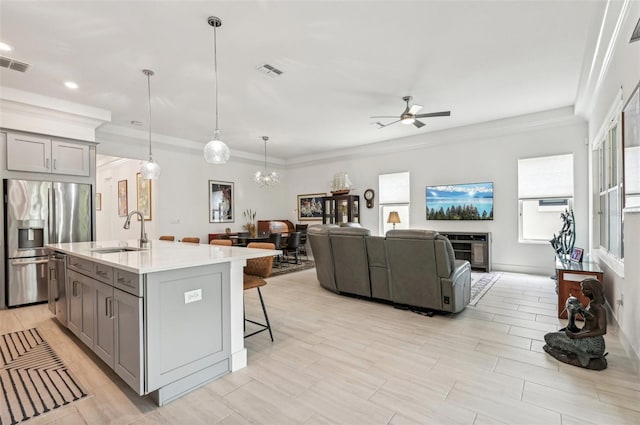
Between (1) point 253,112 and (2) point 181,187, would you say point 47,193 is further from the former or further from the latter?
(1) point 253,112

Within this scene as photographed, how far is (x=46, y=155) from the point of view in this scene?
179 inches

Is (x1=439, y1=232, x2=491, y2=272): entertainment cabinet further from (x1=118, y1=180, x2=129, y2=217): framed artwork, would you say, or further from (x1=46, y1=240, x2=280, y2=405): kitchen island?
(x1=118, y1=180, x2=129, y2=217): framed artwork

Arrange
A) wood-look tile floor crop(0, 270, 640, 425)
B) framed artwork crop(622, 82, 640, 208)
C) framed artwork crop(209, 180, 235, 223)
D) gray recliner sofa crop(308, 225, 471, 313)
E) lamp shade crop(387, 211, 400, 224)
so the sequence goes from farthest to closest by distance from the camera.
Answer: framed artwork crop(209, 180, 235, 223)
lamp shade crop(387, 211, 400, 224)
gray recliner sofa crop(308, 225, 471, 313)
framed artwork crop(622, 82, 640, 208)
wood-look tile floor crop(0, 270, 640, 425)

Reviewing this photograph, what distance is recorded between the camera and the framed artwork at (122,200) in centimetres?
831

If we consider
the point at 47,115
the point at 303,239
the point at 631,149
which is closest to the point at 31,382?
the point at 47,115

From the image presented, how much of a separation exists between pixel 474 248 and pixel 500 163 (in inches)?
70.8

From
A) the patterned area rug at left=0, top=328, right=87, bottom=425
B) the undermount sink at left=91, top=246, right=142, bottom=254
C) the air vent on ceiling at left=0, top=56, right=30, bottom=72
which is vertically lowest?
the patterned area rug at left=0, top=328, right=87, bottom=425

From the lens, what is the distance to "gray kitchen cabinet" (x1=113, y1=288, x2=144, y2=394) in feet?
6.31

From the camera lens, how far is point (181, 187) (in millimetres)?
7090

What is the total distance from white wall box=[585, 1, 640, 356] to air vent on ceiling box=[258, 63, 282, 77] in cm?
327

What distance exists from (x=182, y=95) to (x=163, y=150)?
2.67 m

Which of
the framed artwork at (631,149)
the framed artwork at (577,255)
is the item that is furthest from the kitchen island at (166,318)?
the framed artwork at (577,255)

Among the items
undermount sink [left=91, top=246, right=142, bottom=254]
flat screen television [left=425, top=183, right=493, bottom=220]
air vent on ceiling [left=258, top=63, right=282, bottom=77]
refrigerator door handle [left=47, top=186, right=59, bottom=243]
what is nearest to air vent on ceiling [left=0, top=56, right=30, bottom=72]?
refrigerator door handle [left=47, top=186, right=59, bottom=243]

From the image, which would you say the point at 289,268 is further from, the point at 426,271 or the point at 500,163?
the point at 500,163
